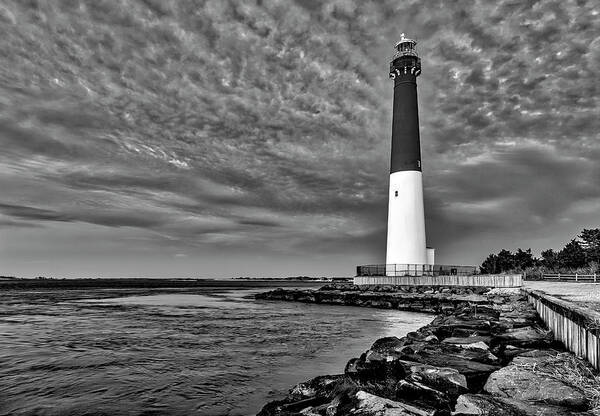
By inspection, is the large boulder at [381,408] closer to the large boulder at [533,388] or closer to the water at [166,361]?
the large boulder at [533,388]

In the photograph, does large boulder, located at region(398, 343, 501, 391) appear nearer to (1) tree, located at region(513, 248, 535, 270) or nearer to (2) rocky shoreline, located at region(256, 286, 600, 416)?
(2) rocky shoreline, located at region(256, 286, 600, 416)

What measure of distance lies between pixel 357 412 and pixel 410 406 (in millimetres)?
559

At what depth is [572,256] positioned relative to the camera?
44125 mm

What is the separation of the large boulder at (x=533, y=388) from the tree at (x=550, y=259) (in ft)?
150

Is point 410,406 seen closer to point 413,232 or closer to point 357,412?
point 357,412

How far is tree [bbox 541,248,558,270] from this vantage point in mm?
46112

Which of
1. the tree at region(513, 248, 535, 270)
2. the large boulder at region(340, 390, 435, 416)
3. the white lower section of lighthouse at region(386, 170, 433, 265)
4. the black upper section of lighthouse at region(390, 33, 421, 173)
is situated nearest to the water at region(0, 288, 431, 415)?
the large boulder at region(340, 390, 435, 416)

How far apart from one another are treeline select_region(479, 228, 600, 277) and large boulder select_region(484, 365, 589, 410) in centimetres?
3444

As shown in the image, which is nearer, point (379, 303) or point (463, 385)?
point (463, 385)

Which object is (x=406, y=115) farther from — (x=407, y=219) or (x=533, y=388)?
(x=533, y=388)

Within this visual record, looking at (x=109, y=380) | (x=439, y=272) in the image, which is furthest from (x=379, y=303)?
(x=109, y=380)

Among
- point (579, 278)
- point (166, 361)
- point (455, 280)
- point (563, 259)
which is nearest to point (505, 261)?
point (563, 259)

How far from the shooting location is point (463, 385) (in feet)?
17.8

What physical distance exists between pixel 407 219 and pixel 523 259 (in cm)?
3227
